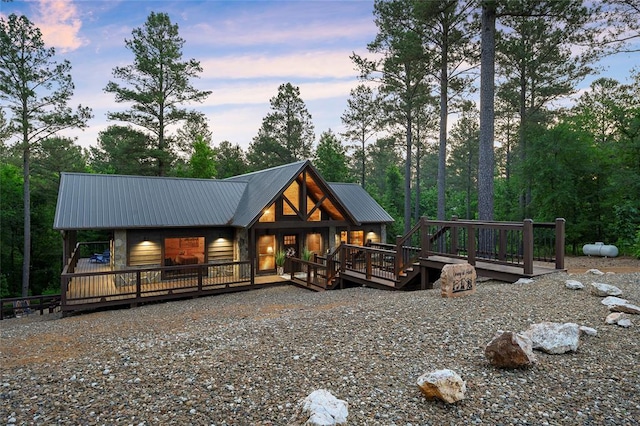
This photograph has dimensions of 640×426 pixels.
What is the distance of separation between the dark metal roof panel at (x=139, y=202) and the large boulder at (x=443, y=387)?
38.8 feet

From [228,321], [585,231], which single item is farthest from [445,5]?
[228,321]

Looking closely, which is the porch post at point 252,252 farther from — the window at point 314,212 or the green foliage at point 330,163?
the green foliage at point 330,163

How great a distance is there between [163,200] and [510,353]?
13554mm

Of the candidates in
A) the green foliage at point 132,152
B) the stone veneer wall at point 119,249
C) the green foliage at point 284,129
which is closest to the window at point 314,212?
the stone veneer wall at point 119,249

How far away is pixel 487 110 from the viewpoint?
11180 mm

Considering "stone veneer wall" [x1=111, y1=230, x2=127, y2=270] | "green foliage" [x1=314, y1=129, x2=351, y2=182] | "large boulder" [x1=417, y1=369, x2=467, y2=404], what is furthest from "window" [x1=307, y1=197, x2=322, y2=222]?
"large boulder" [x1=417, y1=369, x2=467, y2=404]

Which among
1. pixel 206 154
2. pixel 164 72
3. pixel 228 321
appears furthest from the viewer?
pixel 206 154

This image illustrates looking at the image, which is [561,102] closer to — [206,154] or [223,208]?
[223,208]

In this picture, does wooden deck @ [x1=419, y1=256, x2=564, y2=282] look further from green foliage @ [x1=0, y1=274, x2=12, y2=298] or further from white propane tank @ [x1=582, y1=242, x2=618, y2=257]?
green foliage @ [x1=0, y1=274, x2=12, y2=298]

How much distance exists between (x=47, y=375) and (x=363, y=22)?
1950 cm

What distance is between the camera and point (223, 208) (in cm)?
1477

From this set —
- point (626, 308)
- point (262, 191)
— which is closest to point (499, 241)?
point (626, 308)

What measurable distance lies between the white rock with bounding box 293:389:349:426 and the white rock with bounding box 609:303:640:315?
14.9ft

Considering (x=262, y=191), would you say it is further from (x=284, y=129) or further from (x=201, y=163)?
(x=284, y=129)
